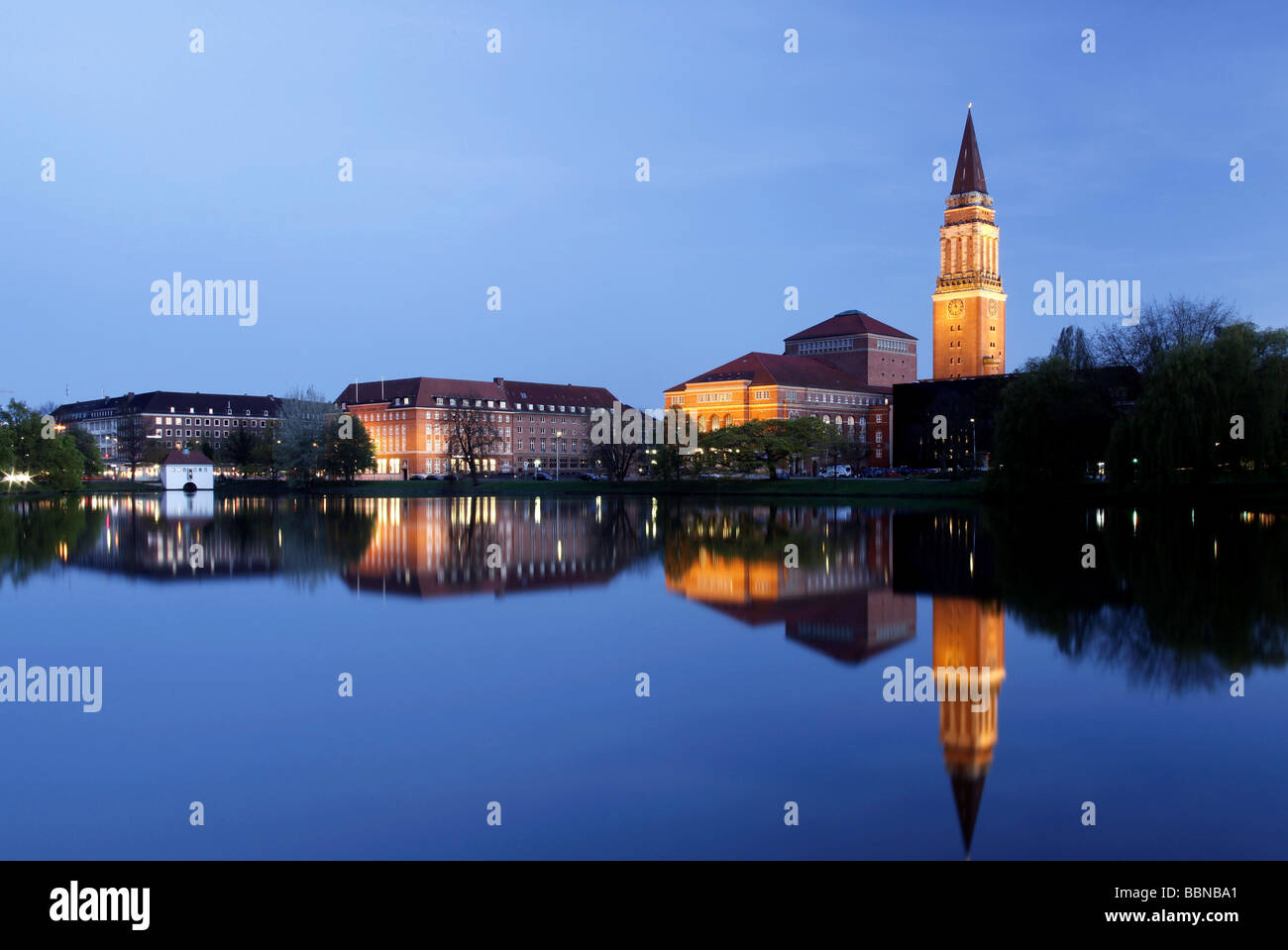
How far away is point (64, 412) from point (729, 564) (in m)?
172

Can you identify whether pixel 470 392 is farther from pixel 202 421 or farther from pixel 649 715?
→ pixel 649 715

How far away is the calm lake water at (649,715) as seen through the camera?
6.18 metres

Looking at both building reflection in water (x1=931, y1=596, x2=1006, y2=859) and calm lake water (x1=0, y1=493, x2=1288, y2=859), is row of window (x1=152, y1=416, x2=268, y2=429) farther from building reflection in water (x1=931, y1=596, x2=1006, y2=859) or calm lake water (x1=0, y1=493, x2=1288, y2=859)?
building reflection in water (x1=931, y1=596, x2=1006, y2=859)

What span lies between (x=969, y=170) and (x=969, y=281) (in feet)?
40.8

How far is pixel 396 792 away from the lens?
6.80 metres

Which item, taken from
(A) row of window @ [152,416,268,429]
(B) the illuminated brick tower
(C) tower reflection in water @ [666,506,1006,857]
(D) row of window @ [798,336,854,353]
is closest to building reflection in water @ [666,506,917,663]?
(C) tower reflection in water @ [666,506,1006,857]

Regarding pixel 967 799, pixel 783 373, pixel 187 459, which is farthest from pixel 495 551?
pixel 783 373

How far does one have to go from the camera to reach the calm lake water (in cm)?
618

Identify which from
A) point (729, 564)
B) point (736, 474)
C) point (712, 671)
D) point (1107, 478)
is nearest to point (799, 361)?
point (736, 474)

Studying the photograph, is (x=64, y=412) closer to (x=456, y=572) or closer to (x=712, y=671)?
(x=456, y=572)

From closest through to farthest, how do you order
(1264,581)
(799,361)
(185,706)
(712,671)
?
(185,706), (712,671), (1264,581), (799,361)

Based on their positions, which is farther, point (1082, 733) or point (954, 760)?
point (1082, 733)

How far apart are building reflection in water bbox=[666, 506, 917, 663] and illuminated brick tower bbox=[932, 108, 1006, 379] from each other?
294ft
